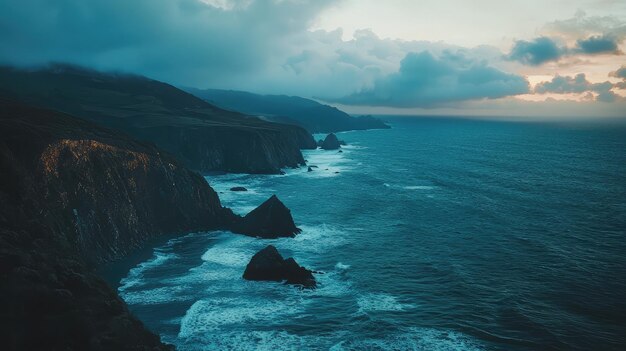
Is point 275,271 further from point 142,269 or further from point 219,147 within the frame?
point 219,147

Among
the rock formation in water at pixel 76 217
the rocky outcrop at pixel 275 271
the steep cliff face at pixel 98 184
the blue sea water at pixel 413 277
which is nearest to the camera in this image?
the rock formation in water at pixel 76 217

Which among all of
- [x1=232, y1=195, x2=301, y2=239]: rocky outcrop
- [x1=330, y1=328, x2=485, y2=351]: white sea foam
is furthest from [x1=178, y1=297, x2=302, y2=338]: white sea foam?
[x1=232, y1=195, x2=301, y2=239]: rocky outcrop

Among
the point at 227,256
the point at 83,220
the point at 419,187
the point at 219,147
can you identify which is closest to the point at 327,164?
the point at 219,147

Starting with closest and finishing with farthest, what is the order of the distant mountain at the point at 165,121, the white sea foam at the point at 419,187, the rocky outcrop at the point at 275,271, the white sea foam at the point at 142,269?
the white sea foam at the point at 142,269
the rocky outcrop at the point at 275,271
the white sea foam at the point at 419,187
the distant mountain at the point at 165,121

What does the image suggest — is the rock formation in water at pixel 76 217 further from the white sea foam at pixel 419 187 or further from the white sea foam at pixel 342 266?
the white sea foam at pixel 419 187

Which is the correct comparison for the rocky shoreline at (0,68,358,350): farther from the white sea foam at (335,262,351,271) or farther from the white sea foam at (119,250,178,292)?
the white sea foam at (335,262,351,271)

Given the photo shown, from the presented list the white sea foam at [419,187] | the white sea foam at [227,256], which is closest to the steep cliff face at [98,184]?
the white sea foam at [227,256]
